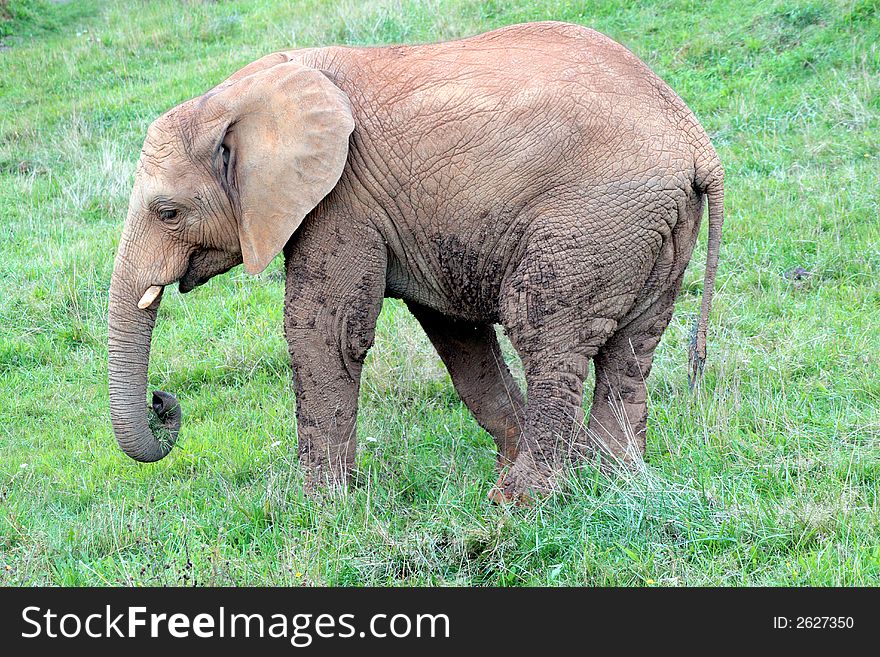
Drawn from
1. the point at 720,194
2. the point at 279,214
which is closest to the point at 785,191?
the point at 720,194

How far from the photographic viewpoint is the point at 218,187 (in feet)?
17.8

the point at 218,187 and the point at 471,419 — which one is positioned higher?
the point at 218,187

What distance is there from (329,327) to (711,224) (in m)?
2.04

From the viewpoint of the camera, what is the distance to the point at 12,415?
755 centimetres

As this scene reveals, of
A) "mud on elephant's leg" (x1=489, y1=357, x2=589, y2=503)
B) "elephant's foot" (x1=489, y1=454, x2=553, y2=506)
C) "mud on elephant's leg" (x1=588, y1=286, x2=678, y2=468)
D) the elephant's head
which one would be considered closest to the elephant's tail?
"mud on elephant's leg" (x1=588, y1=286, x2=678, y2=468)

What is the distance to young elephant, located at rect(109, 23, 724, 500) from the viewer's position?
17.0 ft

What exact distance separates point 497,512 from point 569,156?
1790 millimetres

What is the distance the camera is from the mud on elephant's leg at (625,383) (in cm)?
566

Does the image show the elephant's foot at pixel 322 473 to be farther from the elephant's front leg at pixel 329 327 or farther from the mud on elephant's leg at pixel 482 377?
the mud on elephant's leg at pixel 482 377

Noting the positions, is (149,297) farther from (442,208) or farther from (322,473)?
(442,208)

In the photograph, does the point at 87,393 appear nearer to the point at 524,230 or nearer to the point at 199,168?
the point at 199,168

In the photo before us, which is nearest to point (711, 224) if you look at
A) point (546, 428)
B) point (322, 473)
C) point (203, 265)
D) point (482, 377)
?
point (546, 428)

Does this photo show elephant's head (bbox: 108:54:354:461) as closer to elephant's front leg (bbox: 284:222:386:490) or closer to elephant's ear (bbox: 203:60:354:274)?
elephant's ear (bbox: 203:60:354:274)

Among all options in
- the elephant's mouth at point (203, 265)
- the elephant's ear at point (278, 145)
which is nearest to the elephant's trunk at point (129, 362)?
the elephant's mouth at point (203, 265)
